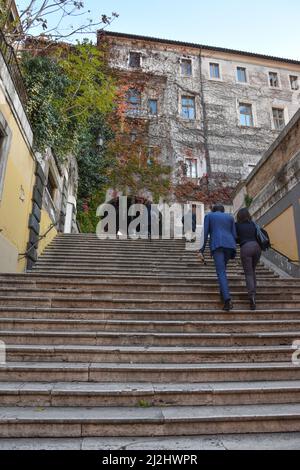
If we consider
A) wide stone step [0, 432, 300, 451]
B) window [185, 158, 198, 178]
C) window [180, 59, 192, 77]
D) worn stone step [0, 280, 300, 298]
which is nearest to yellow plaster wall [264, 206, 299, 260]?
worn stone step [0, 280, 300, 298]

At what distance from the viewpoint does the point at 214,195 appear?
19.7 metres

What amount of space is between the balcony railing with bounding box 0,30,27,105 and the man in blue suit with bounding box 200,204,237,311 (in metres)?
5.13

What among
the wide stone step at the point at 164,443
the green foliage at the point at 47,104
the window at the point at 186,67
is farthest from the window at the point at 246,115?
the wide stone step at the point at 164,443

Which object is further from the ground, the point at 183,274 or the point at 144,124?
the point at 144,124

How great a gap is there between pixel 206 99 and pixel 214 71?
8.01ft

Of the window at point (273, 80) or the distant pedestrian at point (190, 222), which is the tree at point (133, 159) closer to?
the distant pedestrian at point (190, 222)

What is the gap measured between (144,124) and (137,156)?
2273 millimetres

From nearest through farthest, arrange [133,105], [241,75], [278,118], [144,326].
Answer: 1. [144,326]
2. [133,105]
3. [278,118]
4. [241,75]

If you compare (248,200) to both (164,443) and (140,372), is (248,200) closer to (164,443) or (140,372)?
(140,372)

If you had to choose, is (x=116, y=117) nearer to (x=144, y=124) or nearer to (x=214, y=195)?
(x=144, y=124)

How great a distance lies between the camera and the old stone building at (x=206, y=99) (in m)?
20.8

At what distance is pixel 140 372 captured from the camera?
11.8 feet

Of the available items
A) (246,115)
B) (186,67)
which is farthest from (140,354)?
(186,67)
